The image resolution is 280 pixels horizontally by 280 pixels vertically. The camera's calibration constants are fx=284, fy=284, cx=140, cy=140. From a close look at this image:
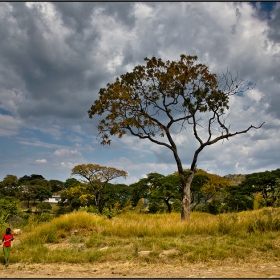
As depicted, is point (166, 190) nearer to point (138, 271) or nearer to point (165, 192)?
point (165, 192)

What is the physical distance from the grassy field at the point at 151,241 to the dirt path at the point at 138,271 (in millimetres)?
411

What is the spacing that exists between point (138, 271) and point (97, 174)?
117ft

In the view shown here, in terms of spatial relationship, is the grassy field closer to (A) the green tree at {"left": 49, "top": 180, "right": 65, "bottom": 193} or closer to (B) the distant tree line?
(B) the distant tree line

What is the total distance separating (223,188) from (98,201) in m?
18.0

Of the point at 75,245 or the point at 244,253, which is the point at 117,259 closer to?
the point at 75,245

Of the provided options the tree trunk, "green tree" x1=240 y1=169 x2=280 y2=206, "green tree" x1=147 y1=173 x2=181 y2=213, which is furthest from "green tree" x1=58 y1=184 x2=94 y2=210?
the tree trunk

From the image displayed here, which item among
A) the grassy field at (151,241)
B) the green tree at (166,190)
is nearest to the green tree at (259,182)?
the green tree at (166,190)

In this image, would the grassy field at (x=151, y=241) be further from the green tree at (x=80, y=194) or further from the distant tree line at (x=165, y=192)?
the green tree at (x=80, y=194)

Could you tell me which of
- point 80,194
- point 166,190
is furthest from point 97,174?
point 166,190

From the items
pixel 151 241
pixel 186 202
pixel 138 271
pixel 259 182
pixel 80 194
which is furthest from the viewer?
pixel 80 194

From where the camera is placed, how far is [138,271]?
20.3ft

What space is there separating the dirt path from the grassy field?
0.41 m

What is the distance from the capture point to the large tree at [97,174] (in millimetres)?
40625

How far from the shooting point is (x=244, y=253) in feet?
23.0
